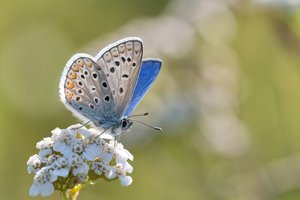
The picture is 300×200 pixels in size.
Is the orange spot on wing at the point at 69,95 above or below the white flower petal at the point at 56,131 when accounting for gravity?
above

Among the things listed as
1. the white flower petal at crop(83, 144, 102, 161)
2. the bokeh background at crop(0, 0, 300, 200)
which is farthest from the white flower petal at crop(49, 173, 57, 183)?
the bokeh background at crop(0, 0, 300, 200)

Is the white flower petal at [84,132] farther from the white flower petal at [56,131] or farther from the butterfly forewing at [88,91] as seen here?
the butterfly forewing at [88,91]

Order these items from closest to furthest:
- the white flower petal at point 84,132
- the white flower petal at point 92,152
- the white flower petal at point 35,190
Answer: the white flower petal at point 35,190 → the white flower petal at point 92,152 → the white flower petal at point 84,132

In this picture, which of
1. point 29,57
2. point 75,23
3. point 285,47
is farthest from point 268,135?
point 29,57

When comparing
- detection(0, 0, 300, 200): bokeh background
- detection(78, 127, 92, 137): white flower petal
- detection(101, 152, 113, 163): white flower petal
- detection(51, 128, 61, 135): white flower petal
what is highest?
detection(0, 0, 300, 200): bokeh background

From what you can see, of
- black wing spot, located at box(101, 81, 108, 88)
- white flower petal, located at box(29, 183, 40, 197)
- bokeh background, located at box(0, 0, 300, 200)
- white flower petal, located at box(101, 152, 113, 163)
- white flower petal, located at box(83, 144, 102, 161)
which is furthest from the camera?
bokeh background, located at box(0, 0, 300, 200)

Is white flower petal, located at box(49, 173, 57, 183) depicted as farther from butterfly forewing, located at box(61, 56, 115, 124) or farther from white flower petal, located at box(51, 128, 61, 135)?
butterfly forewing, located at box(61, 56, 115, 124)

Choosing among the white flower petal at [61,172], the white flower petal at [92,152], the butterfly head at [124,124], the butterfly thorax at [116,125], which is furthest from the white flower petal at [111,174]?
the butterfly head at [124,124]

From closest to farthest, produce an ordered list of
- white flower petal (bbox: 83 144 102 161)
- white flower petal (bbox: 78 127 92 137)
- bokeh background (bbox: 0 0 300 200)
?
1. white flower petal (bbox: 83 144 102 161)
2. white flower petal (bbox: 78 127 92 137)
3. bokeh background (bbox: 0 0 300 200)

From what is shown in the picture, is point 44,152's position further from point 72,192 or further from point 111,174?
point 111,174

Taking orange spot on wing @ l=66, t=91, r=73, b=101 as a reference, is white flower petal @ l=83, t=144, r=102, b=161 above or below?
below
